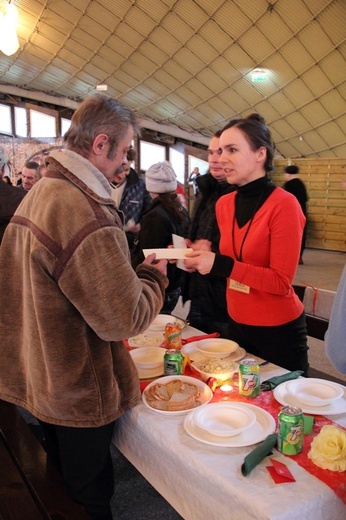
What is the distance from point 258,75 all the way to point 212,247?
1033 centimetres

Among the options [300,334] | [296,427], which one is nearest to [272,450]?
[296,427]

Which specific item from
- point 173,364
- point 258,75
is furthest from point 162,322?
point 258,75

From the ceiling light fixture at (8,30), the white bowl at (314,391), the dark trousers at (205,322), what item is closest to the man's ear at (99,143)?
the white bowl at (314,391)

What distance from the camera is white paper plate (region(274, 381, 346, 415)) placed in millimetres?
1425

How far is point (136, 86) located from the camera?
46.6 ft

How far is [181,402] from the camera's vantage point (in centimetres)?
146

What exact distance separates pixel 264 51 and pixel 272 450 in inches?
447

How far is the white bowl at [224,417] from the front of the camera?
1320 millimetres

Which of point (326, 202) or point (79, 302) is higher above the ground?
point (326, 202)

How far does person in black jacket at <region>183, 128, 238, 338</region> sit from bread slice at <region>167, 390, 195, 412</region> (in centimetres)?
112

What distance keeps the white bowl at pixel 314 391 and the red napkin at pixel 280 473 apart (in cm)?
36

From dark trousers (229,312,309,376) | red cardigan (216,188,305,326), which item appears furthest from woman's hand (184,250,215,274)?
dark trousers (229,312,309,376)

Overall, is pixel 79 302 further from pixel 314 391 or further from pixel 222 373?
pixel 314 391

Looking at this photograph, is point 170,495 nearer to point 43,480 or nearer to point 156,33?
point 43,480
